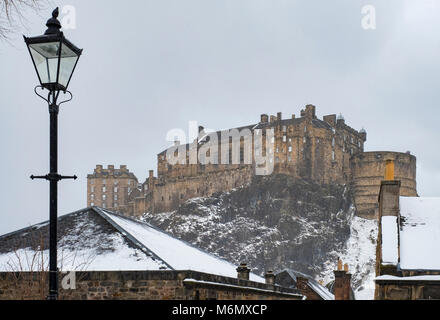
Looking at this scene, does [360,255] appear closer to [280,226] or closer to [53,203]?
[280,226]

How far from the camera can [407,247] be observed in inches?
752

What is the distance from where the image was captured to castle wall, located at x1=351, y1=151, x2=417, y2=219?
103m

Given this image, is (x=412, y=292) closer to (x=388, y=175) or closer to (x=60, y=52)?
(x=388, y=175)

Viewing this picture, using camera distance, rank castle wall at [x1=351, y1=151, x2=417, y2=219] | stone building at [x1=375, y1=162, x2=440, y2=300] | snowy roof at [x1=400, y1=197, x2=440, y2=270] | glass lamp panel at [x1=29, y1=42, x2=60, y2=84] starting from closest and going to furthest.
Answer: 1. glass lamp panel at [x1=29, y1=42, x2=60, y2=84]
2. stone building at [x1=375, y1=162, x2=440, y2=300]
3. snowy roof at [x1=400, y1=197, x2=440, y2=270]
4. castle wall at [x1=351, y1=151, x2=417, y2=219]

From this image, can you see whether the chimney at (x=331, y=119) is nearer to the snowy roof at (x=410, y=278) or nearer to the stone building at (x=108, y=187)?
the stone building at (x=108, y=187)

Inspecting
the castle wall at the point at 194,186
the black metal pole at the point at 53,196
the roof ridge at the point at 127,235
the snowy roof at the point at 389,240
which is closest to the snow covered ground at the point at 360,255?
the castle wall at the point at 194,186

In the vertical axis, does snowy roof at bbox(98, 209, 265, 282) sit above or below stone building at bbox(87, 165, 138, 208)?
below

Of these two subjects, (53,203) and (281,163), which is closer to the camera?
(53,203)

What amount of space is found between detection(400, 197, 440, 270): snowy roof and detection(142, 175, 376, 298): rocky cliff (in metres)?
76.7

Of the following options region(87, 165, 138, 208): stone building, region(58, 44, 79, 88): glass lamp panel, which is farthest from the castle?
region(58, 44, 79, 88): glass lamp panel

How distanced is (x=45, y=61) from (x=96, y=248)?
10678 millimetres

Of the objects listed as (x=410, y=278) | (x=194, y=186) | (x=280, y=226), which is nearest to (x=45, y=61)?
(x=410, y=278)

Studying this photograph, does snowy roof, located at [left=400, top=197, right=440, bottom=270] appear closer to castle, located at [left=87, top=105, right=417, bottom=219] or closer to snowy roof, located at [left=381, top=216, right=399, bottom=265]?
snowy roof, located at [left=381, top=216, right=399, bottom=265]

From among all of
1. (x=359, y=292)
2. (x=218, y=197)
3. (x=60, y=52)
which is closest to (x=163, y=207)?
(x=218, y=197)
